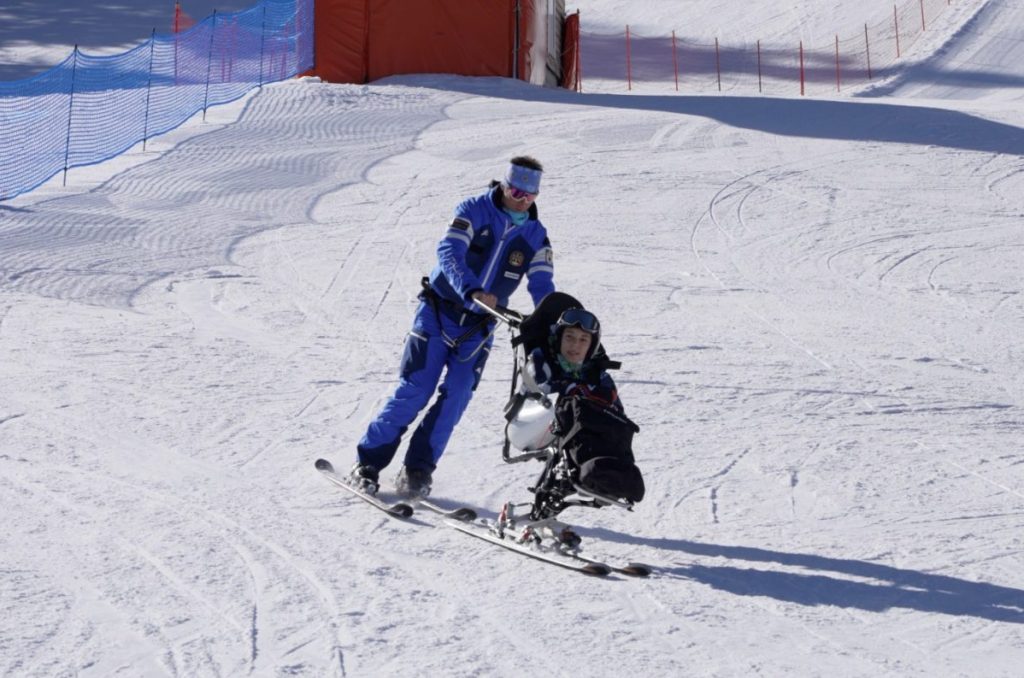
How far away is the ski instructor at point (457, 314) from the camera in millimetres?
6820

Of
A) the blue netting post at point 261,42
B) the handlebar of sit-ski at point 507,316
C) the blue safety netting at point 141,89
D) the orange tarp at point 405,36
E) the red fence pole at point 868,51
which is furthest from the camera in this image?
the red fence pole at point 868,51

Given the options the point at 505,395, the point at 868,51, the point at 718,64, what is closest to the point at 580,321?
the point at 505,395

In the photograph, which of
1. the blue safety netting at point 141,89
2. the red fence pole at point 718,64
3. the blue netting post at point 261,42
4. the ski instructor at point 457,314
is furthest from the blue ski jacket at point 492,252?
the red fence pole at point 718,64

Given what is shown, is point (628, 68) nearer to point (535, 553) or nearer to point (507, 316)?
point (507, 316)

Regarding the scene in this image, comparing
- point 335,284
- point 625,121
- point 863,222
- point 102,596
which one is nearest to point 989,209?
point 863,222

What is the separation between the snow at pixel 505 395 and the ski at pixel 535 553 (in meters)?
0.06

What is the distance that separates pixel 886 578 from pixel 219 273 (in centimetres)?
816

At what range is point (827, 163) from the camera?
1830 centimetres

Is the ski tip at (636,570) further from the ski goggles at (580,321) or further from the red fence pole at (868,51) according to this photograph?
the red fence pole at (868,51)

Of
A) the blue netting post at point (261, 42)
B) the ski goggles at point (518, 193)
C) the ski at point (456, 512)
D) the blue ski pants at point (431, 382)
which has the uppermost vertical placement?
the blue netting post at point (261, 42)

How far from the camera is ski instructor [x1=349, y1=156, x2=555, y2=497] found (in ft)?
22.4

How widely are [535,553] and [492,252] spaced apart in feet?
5.11

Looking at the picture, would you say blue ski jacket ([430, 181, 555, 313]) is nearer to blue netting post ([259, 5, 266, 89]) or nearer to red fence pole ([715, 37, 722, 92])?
blue netting post ([259, 5, 266, 89])

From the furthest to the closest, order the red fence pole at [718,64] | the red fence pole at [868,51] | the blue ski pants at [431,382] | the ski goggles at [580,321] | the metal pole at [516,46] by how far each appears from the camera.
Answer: the red fence pole at [718,64], the red fence pole at [868,51], the metal pole at [516,46], the blue ski pants at [431,382], the ski goggles at [580,321]
